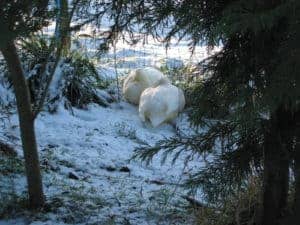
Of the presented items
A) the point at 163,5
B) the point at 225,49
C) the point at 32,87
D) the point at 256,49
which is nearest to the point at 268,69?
the point at 256,49

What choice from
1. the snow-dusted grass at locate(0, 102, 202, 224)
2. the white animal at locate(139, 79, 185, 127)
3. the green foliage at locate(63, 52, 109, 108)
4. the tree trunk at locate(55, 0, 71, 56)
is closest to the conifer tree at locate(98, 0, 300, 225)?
the tree trunk at locate(55, 0, 71, 56)

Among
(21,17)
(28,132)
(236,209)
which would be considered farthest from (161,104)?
(21,17)

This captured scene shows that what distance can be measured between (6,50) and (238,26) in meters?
1.69

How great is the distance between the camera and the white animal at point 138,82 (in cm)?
629

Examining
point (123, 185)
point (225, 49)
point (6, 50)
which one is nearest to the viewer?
point (225, 49)

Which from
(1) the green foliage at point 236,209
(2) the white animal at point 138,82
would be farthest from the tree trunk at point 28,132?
(2) the white animal at point 138,82

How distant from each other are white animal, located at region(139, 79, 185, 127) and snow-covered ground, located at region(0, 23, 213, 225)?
0.30ft

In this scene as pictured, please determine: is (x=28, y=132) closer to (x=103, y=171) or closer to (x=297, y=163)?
(x=103, y=171)

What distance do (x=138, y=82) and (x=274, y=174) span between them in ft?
11.4

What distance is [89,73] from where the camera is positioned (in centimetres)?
631

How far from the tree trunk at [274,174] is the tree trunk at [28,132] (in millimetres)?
1335

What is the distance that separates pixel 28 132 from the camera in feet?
11.6

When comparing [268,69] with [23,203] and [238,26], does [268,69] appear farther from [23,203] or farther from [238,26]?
[23,203]

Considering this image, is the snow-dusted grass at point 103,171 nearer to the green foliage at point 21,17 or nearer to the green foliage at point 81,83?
the green foliage at point 81,83
